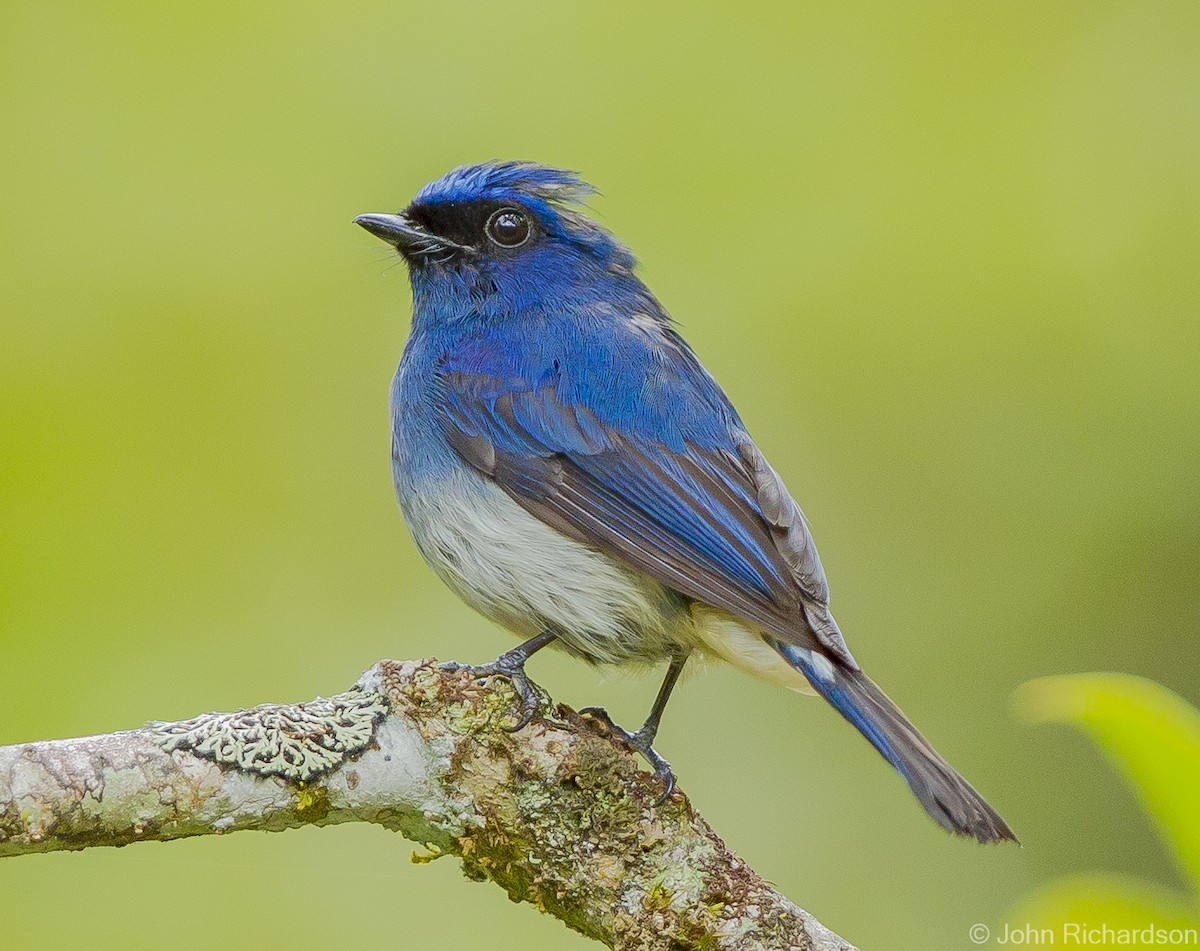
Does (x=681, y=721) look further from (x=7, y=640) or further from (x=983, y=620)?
(x=7, y=640)

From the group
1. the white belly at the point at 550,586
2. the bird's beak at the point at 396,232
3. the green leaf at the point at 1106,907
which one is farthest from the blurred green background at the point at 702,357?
the green leaf at the point at 1106,907

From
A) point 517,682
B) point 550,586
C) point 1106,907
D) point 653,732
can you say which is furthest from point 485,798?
point 1106,907

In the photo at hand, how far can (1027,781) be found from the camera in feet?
20.6

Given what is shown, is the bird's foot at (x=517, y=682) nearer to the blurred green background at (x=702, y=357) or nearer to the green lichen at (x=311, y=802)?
the green lichen at (x=311, y=802)

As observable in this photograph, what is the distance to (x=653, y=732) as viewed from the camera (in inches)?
142

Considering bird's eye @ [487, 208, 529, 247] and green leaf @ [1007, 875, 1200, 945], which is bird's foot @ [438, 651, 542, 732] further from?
green leaf @ [1007, 875, 1200, 945]

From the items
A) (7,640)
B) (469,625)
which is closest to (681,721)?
(469,625)

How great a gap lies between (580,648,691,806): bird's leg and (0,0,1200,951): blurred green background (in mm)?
1811

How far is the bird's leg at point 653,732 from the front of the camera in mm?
3154

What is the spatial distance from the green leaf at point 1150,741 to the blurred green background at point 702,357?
4.26 metres

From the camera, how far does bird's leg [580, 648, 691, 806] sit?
3.15m

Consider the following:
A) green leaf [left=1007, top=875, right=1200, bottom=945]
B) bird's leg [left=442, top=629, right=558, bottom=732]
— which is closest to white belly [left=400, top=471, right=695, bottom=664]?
bird's leg [left=442, top=629, right=558, bottom=732]

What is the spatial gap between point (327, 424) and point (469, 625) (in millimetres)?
1087

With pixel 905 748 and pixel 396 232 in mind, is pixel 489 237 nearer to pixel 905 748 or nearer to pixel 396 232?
pixel 396 232
